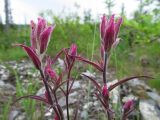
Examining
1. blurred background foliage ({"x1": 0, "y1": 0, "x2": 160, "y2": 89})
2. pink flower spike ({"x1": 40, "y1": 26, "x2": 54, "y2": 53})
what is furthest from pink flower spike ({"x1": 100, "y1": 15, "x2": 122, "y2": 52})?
blurred background foliage ({"x1": 0, "y1": 0, "x2": 160, "y2": 89})

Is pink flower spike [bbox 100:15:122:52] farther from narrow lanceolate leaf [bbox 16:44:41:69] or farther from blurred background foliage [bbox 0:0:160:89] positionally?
blurred background foliage [bbox 0:0:160:89]

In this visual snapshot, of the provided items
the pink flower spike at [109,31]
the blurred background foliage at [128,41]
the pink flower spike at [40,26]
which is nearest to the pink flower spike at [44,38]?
the pink flower spike at [40,26]

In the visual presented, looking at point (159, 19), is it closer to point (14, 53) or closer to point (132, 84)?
point (132, 84)

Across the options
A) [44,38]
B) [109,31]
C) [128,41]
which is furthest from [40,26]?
[128,41]

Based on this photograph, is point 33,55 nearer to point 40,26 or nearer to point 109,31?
point 40,26

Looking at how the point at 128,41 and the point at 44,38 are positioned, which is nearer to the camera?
the point at 44,38

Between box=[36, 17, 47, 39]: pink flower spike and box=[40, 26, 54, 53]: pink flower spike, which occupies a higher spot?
box=[36, 17, 47, 39]: pink flower spike

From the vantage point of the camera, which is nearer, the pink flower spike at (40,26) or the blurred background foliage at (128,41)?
the pink flower spike at (40,26)

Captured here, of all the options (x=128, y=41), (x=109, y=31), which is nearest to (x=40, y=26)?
(x=109, y=31)

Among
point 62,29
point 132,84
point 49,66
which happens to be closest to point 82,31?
point 62,29

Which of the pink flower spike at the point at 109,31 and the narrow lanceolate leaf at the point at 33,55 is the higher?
the pink flower spike at the point at 109,31

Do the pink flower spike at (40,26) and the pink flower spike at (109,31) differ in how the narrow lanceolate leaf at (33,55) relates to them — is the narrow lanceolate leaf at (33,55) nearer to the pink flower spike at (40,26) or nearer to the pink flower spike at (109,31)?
the pink flower spike at (40,26)

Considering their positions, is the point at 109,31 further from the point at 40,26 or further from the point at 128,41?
the point at 128,41

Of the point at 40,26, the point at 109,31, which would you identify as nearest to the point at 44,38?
the point at 40,26
